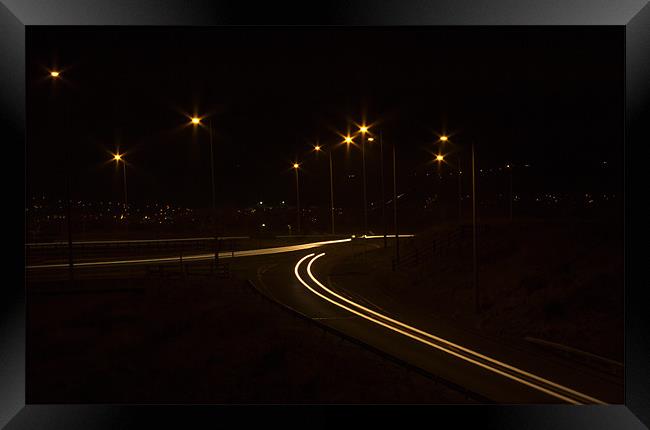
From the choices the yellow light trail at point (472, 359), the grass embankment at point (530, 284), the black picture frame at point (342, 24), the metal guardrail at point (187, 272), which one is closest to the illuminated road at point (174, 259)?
the metal guardrail at point (187, 272)

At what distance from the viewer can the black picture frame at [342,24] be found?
15.6ft

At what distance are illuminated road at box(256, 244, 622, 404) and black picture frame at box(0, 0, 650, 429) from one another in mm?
4933

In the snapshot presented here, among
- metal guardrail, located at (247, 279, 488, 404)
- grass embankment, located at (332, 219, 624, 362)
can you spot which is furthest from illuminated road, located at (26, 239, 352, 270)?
metal guardrail, located at (247, 279, 488, 404)

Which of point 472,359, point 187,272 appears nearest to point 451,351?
point 472,359

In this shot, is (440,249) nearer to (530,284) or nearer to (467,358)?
(530,284)

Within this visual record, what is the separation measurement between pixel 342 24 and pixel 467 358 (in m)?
9.77

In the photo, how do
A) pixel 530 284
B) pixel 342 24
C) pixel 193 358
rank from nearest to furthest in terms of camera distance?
1. pixel 342 24
2. pixel 193 358
3. pixel 530 284

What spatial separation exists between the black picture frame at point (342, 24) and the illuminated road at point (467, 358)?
4.93 meters

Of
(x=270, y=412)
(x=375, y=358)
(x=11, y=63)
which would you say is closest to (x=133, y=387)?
(x=375, y=358)

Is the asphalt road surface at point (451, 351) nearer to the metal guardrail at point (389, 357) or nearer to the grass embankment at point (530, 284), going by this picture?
the metal guardrail at point (389, 357)

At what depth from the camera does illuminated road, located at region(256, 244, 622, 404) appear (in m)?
9.90

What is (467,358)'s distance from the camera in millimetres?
12312

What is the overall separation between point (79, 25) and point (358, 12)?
284cm

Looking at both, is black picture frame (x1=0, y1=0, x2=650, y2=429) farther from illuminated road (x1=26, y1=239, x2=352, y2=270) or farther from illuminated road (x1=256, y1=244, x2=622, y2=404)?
illuminated road (x1=26, y1=239, x2=352, y2=270)
